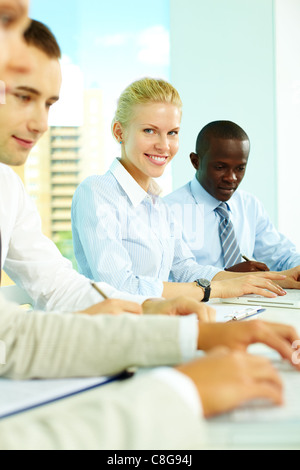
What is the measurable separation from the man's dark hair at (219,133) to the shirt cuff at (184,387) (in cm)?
189

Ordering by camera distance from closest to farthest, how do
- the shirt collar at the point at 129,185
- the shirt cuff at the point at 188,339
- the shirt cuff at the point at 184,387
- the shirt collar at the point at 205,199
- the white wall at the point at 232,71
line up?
the shirt cuff at the point at 184,387 → the shirt cuff at the point at 188,339 → the shirt collar at the point at 129,185 → the shirt collar at the point at 205,199 → the white wall at the point at 232,71

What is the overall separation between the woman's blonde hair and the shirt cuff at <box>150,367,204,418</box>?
1.44 metres

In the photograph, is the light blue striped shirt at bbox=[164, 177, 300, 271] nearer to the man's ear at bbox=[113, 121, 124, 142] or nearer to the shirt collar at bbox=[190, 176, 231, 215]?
the shirt collar at bbox=[190, 176, 231, 215]

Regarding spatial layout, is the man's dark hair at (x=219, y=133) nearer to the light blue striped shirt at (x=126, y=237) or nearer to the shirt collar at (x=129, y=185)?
the light blue striped shirt at (x=126, y=237)

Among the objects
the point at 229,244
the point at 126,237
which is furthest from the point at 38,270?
the point at 229,244

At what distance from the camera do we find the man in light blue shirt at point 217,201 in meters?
2.30

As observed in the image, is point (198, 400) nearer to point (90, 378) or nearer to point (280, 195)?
point (90, 378)

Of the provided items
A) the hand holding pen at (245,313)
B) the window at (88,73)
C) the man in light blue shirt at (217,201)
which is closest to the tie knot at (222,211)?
the man in light blue shirt at (217,201)

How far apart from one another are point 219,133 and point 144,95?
0.60 meters

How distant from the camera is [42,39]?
981 mm

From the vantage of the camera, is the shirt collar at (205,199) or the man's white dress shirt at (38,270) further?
the shirt collar at (205,199)

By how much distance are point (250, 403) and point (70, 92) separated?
5.72 m

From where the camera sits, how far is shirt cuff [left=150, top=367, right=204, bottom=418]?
499 mm

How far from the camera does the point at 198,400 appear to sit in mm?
536
